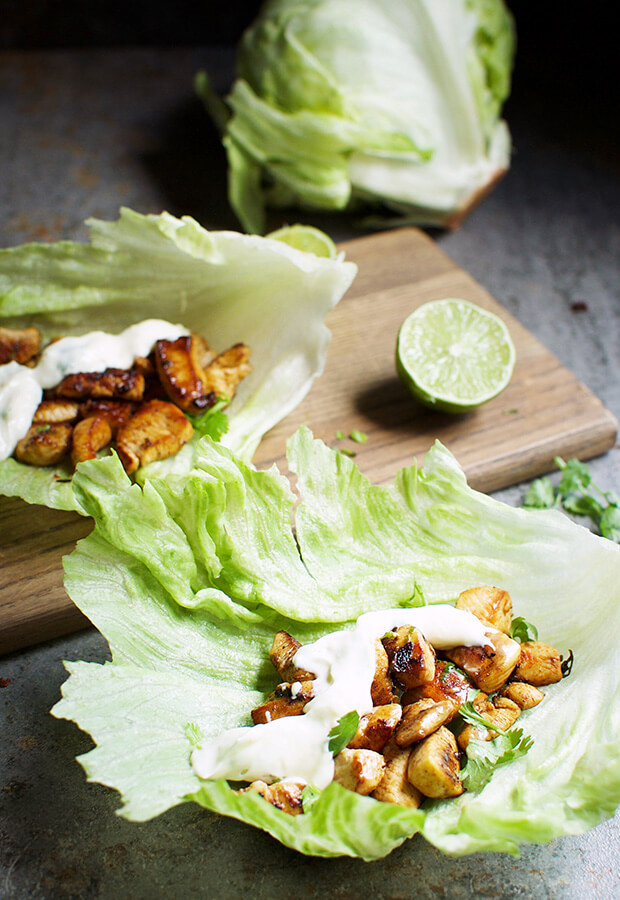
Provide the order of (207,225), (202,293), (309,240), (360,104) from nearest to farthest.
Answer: (202,293) < (309,240) < (360,104) < (207,225)

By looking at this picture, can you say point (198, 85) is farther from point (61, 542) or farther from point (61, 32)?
point (61, 542)

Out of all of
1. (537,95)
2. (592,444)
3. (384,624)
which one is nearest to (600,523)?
(592,444)

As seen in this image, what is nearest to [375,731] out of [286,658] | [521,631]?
[286,658]

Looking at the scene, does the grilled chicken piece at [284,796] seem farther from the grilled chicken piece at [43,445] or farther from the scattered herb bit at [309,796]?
the grilled chicken piece at [43,445]

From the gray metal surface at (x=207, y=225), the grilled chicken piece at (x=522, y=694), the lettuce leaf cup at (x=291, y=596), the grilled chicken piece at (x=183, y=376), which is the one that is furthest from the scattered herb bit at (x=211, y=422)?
the grilled chicken piece at (x=522, y=694)

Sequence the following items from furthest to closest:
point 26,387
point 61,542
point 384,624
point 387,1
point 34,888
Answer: point 387,1 < point 26,387 < point 61,542 < point 384,624 < point 34,888

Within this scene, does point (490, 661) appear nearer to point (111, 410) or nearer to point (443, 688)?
point (443, 688)
